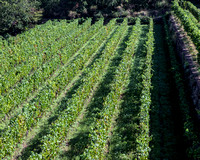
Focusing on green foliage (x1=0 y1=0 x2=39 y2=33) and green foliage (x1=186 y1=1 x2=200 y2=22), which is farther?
green foliage (x1=0 y1=0 x2=39 y2=33)

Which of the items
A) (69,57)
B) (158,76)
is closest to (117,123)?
(158,76)

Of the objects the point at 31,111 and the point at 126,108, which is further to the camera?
the point at 126,108

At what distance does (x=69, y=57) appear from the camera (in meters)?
24.6

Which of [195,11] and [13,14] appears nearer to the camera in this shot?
[195,11]

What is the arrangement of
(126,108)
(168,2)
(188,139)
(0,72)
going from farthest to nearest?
(168,2) → (0,72) → (126,108) → (188,139)

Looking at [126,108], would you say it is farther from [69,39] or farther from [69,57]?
[69,39]

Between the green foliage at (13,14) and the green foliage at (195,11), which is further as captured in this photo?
the green foliage at (13,14)

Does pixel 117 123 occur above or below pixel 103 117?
below

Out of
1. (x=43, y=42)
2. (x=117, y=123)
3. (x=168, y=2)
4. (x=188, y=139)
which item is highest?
(x=168, y=2)

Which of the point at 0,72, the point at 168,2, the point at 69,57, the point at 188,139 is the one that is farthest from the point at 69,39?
the point at 168,2

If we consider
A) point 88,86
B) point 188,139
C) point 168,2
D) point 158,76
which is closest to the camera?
point 188,139

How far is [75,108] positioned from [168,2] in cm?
4568

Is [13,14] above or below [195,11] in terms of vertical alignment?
above

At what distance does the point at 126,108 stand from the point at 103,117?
3.27m
